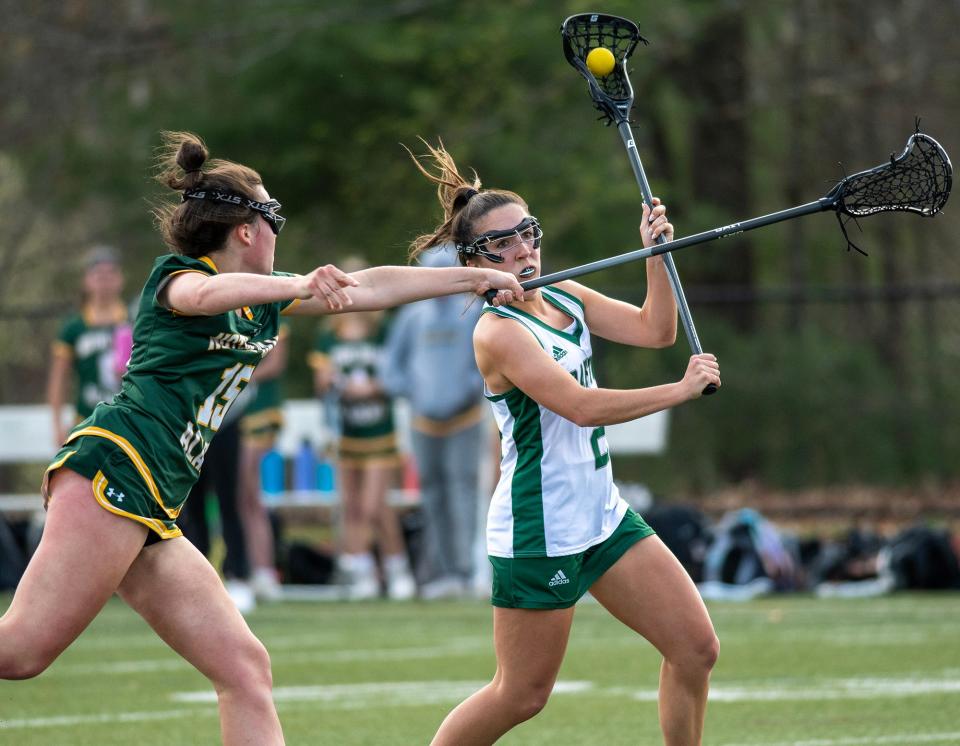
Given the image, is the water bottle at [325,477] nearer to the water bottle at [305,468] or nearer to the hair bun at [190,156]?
the water bottle at [305,468]

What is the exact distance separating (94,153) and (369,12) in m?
3.80

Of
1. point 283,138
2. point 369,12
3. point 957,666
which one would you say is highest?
point 369,12

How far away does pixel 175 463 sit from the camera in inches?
189

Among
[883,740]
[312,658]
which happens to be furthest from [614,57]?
[312,658]

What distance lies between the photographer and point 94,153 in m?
19.7

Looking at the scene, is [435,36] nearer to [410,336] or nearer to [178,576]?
[410,336]

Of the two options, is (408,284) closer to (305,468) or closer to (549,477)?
(549,477)

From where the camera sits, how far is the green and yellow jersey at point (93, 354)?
1114 cm

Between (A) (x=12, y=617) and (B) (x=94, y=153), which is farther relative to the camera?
(B) (x=94, y=153)

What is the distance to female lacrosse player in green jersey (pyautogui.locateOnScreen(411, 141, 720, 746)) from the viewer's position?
498 centimetres

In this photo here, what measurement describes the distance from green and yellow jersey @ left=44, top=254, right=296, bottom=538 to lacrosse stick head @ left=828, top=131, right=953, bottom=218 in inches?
74.9

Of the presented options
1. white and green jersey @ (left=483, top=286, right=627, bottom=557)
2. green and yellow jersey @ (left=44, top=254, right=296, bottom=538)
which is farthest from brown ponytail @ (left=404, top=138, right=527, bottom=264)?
green and yellow jersey @ (left=44, top=254, right=296, bottom=538)

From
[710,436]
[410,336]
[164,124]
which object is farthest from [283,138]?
[410,336]

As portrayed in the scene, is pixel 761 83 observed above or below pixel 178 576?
above
